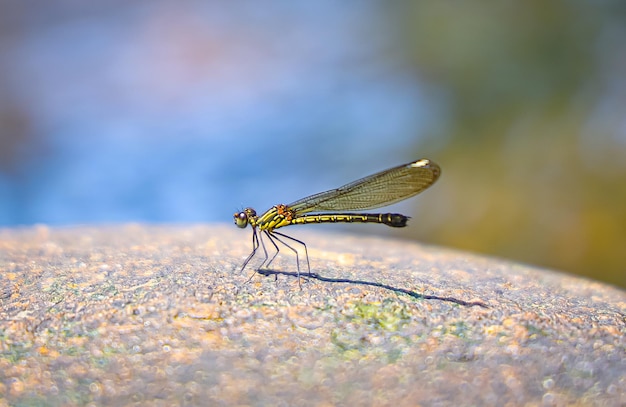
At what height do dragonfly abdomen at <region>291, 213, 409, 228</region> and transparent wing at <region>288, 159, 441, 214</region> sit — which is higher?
transparent wing at <region>288, 159, 441, 214</region>

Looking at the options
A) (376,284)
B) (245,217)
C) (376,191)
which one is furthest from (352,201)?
(376,284)

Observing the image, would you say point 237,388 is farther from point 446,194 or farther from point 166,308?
point 446,194

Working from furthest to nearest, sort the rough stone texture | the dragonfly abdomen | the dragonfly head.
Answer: the dragonfly head < the dragonfly abdomen < the rough stone texture

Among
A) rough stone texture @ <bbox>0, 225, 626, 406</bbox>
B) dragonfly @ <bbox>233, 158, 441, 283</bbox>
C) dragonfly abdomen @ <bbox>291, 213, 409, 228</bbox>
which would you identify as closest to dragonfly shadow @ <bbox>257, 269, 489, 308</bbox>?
rough stone texture @ <bbox>0, 225, 626, 406</bbox>

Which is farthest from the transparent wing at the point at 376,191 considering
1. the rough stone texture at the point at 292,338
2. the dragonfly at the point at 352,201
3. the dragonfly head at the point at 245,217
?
the rough stone texture at the point at 292,338

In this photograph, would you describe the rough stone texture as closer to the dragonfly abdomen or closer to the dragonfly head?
the dragonfly abdomen

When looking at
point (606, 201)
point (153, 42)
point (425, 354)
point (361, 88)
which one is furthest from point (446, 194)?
point (153, 42)

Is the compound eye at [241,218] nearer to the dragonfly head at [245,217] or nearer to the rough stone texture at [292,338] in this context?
the dragonfly head at [245,217]
